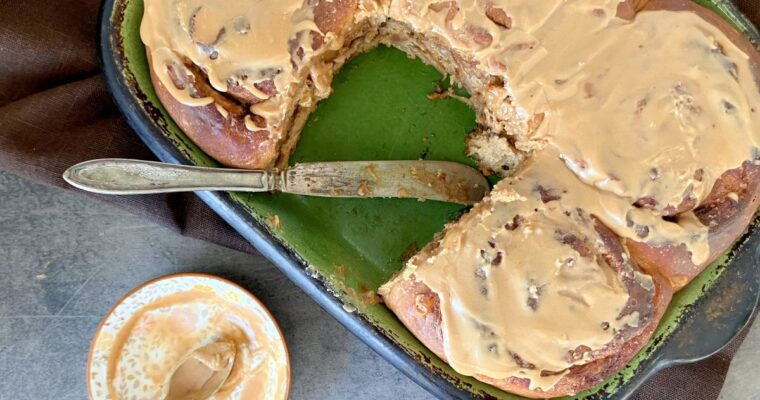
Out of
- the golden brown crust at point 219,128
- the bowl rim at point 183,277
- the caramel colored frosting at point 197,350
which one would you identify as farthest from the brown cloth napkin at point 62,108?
the golden brown crust at point 219,128

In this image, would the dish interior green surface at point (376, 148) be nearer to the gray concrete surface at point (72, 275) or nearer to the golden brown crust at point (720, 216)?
the gray concrete surface at point (72, 275)

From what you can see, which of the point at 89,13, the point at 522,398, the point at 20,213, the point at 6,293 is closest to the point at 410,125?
the point at 522,398

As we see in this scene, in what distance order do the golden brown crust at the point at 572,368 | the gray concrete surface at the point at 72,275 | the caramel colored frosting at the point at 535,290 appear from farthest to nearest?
the gray concrete surface at the point at 72,275, the golden brown crust at the point at 572,368, the caramel colored frosting at the point at 535,290

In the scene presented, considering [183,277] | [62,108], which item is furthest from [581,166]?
[62,108]

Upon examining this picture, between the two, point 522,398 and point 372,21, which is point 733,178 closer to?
point 522,398

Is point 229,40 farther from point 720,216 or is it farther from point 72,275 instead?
point 720,216

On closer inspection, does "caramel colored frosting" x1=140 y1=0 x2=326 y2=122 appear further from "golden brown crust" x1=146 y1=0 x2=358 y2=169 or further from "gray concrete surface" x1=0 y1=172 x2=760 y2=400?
"gray concrete surface" x1=0 y1=172 x2=760 y2=400
